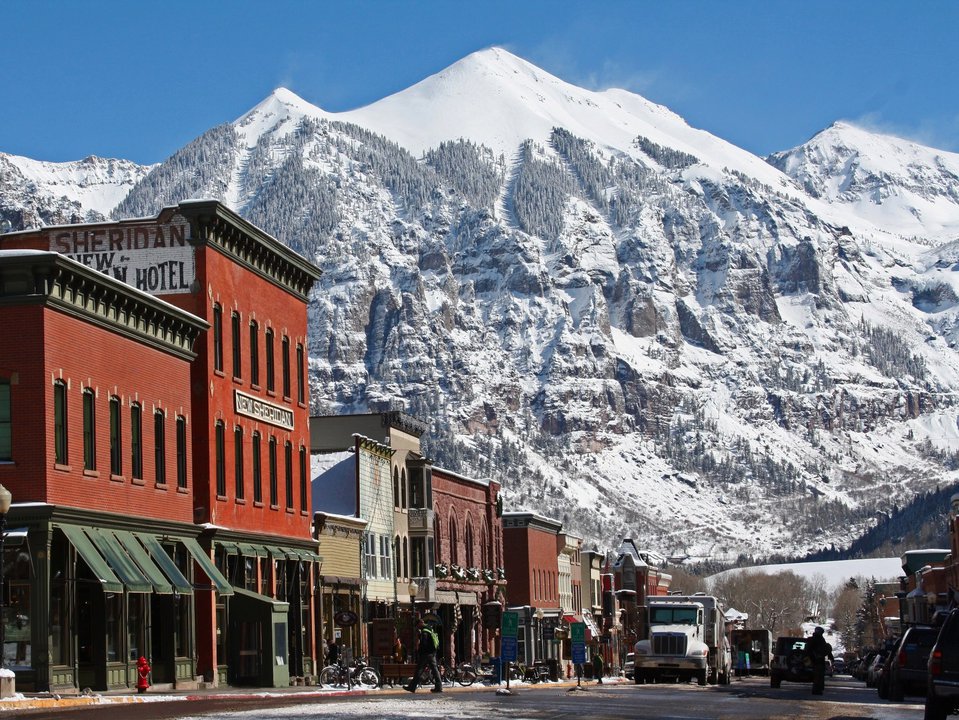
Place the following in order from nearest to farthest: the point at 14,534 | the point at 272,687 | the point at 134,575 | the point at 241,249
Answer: the point at 14,534 → the point at 134,575 → the point at 272,687 → the point at 241,249

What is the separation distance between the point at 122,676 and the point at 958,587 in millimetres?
95891

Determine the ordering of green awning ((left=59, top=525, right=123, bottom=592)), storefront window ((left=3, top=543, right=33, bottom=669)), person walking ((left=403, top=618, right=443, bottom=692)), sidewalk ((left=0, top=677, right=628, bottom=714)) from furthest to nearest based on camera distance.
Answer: person walking ((left=403, top=618, right=443, bottom=692)) < green awning ((left=59, top=525, right=123, bottom=592)) < storefront window ((left=3, top=543, right=33, bottom=669)) < sidewalk ((left=0, top=677, right=628, bottom=714))

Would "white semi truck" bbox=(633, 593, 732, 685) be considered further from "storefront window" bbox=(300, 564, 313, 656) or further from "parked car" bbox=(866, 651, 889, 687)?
"storefront window" bbox=(300, 564, 313, 656)

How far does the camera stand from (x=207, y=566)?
55125 millimetres

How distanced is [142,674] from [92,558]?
440 centimetres

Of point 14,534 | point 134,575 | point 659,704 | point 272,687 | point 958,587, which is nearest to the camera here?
point 659,704

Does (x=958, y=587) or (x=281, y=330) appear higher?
(x=281, y=330)

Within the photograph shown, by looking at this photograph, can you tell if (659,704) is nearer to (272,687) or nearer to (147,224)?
(272,687)

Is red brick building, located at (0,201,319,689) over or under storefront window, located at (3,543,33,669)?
over

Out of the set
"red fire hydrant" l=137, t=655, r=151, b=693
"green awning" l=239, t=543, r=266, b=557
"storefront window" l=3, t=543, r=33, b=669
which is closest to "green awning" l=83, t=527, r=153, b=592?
"red fire hydrant" l=137, t=655, r=151, b=693

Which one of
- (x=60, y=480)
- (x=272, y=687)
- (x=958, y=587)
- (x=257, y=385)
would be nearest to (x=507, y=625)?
(x=272, y=687)

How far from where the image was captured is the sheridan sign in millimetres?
61250

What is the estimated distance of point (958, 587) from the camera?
13362cm

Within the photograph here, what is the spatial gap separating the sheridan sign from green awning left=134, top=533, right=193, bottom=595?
31.3ft
